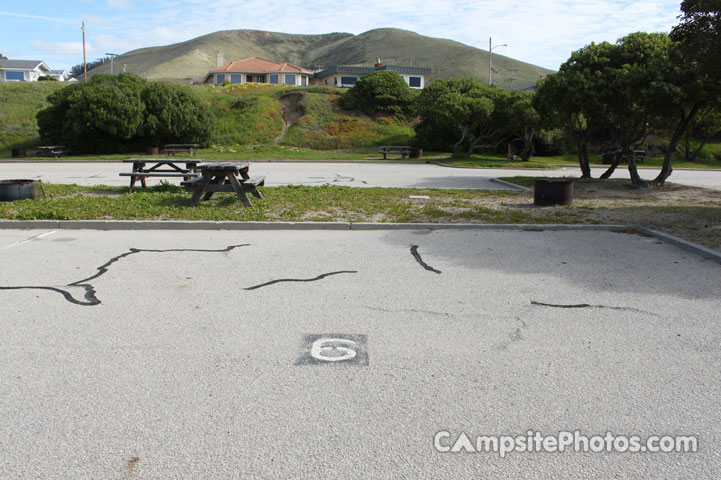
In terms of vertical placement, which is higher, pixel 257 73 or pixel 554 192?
pixel 257 73

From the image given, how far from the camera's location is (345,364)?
12.6ft

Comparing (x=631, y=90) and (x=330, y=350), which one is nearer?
(x=330, y=350)

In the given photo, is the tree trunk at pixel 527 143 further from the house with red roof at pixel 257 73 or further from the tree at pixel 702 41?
the house with red roof at pixel 257 73

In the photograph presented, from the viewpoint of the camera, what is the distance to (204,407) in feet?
10.6

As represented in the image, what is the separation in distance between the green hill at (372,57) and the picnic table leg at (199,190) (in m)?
113

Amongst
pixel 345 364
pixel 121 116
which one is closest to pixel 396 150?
pixel 121 116

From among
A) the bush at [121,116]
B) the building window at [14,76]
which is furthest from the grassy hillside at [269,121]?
the building window at [14,76]

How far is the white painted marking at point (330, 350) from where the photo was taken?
396cm

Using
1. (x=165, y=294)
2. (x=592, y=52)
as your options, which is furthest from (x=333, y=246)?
(x=592, y=52)

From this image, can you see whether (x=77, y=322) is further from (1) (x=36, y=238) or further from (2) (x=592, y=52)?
(2) (x=592, y=52)

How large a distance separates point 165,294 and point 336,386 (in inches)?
105

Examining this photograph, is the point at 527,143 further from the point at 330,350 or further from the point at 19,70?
the point at 19,70

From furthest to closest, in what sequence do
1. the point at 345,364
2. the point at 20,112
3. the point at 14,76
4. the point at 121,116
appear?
the point at 14,76 → the point at 20,112 → the point at 121,116 → the point at 345,364

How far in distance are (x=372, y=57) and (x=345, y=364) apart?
164 metres
